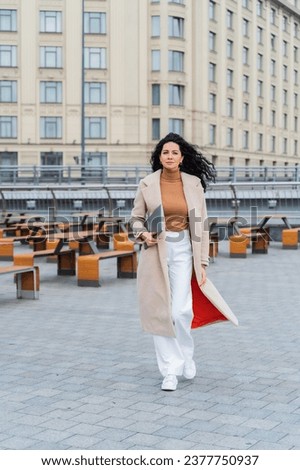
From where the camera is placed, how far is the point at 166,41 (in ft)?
203

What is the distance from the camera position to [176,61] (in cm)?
6281

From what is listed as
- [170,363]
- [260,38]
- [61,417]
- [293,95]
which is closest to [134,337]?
[170,363]

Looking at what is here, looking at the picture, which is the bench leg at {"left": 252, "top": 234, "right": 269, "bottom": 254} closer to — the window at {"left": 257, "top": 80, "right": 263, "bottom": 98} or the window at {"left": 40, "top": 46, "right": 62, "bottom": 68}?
the window at {"left": 40, "top": 46, "right": 62, "bottom": 68}

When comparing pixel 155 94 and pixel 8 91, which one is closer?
pixel 8 91

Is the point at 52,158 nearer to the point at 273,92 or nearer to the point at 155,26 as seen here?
the point at 155,26

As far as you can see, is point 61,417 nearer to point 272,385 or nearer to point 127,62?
point 272,385

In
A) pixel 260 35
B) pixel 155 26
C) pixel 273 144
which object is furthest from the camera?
pixel 273 144

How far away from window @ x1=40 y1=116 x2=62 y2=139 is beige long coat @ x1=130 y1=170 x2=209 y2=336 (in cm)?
5429

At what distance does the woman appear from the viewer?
6.27 meters

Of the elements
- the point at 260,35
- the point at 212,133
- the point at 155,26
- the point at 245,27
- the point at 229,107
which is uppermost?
the point at 245,27

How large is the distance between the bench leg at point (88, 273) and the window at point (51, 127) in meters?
47.5

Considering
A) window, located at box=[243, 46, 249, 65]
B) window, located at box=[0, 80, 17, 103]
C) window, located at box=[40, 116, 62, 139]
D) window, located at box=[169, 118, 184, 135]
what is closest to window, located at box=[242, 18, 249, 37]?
window, located at box=[243, 46, 249, 65]

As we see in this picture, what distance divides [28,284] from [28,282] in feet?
0.09

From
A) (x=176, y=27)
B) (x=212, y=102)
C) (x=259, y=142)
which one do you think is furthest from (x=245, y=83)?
(x=176, y=27)
